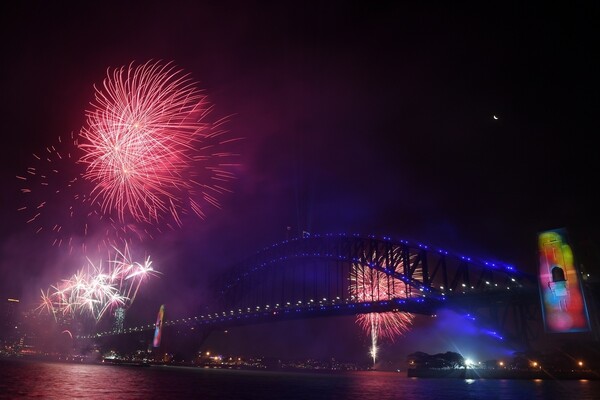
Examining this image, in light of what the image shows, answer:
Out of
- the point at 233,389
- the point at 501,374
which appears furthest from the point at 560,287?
the point at 233,389

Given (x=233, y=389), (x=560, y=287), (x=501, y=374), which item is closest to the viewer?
(x=233, y=389)

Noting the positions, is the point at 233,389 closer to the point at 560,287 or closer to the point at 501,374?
the point at 560,287

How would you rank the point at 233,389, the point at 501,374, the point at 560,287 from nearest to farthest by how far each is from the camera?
the point at 233,389 → the point at 560,287 → the point at 501,374

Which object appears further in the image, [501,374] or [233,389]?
[501,374]

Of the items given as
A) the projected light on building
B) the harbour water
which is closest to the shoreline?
the projected light on building

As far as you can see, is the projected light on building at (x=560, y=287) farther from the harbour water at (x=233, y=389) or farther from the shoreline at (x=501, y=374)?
the shoreline at (x=501, y=374)

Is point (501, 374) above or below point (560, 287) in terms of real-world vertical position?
below

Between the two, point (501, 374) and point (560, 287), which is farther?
point (501, 374)

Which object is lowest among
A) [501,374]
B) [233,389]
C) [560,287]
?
[233,389]

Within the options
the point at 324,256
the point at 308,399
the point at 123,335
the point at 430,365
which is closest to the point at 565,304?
the point at 430,365

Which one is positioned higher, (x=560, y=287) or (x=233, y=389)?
(x=560, y=287)

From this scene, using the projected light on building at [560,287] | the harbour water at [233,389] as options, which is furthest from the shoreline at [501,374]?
the harbour water at [233,389]

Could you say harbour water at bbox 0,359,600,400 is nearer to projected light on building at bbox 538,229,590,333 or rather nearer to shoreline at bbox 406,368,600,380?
projected light on building at bbox 538,229,590,333
